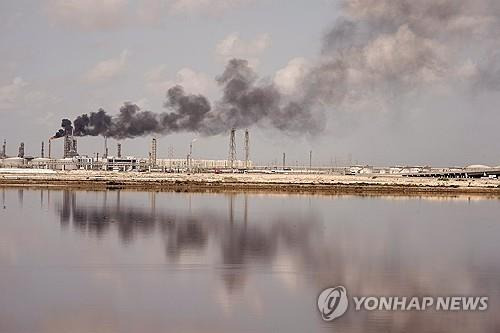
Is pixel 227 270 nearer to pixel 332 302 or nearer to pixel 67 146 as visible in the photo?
pixel 332 302

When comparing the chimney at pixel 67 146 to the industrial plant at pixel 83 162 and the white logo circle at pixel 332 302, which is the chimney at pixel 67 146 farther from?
the white logo circle at pixel 332 302

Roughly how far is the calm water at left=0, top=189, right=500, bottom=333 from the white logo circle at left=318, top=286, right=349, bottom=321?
26 cm

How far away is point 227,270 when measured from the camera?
22969mm

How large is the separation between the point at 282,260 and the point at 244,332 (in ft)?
32.7

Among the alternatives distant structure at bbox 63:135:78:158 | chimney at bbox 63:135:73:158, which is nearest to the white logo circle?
distant structure at bbox 63:135:78:158

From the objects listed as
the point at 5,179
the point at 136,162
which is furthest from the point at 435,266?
the point at 136,162

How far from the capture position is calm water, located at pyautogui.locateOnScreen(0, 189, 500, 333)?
1652 cm

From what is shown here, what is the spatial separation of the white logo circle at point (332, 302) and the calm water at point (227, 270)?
26 centimetres

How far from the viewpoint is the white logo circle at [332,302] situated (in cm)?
1737

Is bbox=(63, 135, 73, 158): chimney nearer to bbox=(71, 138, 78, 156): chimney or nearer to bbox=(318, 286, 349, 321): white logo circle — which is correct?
Answer: bbox=(71, 138, 78, 156): chimney

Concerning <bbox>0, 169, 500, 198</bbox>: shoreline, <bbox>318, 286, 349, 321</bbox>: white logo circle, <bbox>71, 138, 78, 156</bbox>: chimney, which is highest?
<bbox>71, 138, 78, 156</bbox>: chimney

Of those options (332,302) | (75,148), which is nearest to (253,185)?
(75,148)

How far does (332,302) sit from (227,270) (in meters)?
5.24

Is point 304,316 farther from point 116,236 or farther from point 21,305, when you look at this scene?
point 116,236
